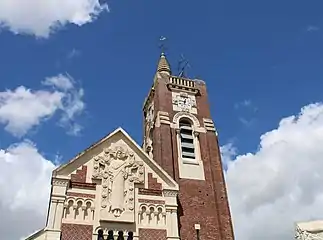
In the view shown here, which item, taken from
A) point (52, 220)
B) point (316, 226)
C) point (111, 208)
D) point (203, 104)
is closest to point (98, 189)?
point (111, 208)

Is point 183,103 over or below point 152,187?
over

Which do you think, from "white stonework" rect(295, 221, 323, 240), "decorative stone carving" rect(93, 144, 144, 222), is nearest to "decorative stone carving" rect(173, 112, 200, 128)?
"decorative stone carving" rect(93, 144, 144, 222)

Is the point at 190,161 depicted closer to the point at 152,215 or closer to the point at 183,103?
the point at 183,103

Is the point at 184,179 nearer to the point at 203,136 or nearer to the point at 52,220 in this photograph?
the point at 203,136

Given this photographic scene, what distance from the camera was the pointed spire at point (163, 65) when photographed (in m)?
33.9

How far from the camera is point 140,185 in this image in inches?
900

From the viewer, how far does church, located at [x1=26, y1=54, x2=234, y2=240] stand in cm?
2080

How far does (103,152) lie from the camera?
2361 cm

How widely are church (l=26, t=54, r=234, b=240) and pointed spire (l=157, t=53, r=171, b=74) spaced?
371 centimetres

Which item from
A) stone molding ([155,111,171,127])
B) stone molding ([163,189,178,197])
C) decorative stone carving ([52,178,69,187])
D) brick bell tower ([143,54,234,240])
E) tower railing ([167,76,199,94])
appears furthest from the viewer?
tower railing ([167,76,199,94])

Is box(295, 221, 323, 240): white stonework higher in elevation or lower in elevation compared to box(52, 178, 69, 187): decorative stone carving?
lower

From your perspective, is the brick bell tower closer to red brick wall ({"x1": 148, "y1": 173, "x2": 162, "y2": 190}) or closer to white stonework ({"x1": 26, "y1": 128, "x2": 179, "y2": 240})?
white stonework ({"x1": 26, "y1": 128, "x2": 179, "y2": 240})

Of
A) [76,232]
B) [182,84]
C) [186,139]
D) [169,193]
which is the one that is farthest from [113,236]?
[182,84]

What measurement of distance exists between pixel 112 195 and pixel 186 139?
881cm
